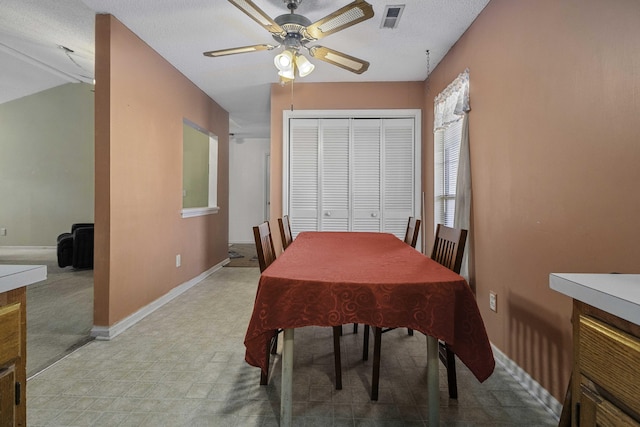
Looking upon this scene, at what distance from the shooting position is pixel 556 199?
1556mm

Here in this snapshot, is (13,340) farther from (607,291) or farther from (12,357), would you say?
(607,291)

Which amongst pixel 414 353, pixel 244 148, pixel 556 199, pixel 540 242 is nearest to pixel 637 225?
pixel 556 199

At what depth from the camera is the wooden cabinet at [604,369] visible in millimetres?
644

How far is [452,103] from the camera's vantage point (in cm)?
289

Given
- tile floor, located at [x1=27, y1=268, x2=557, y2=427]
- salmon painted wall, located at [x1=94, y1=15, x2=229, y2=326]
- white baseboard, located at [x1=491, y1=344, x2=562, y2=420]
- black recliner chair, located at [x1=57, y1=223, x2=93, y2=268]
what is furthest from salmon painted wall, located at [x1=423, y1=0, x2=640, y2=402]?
black recliner chair, located at [x1=57, y1=223, x2=93, y2=268]

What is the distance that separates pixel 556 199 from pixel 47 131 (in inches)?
320

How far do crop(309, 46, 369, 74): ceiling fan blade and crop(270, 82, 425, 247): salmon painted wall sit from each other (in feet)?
5.13

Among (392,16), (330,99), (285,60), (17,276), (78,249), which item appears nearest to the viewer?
(17,276)

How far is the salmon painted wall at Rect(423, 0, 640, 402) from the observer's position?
3.94 feet

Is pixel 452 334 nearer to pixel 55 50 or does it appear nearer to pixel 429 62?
pixel 429 62

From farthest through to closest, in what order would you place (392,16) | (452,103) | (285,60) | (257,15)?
(452,103), (392,16), (285,60), (257,15)

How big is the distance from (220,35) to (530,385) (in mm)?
3410

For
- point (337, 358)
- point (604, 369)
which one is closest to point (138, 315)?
point (337, 358)

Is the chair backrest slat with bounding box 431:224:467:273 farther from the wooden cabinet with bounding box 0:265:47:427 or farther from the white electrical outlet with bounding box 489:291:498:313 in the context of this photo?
the wooden cabinet with bounding box 0:265:47:427
